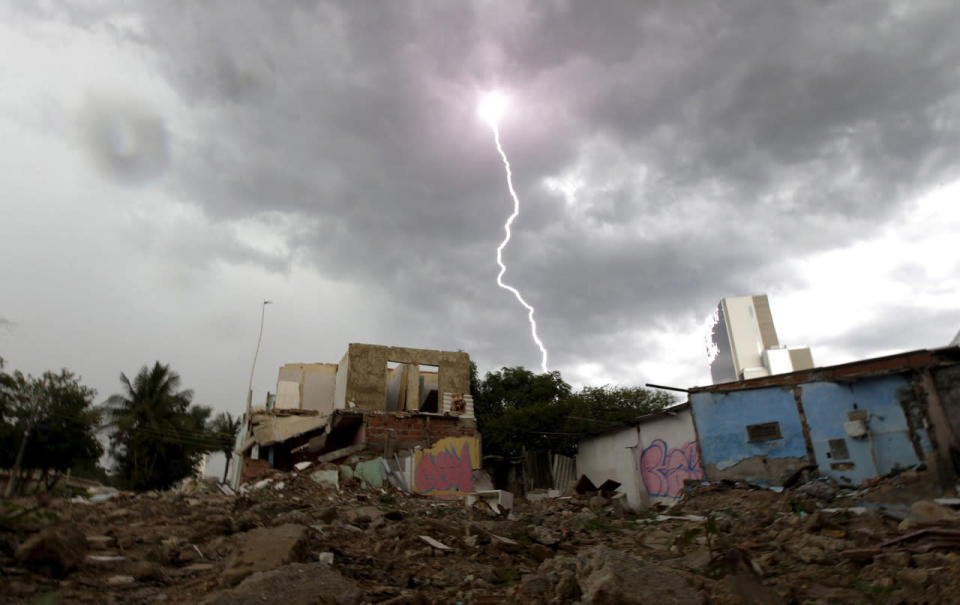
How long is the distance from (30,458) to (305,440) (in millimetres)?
14303

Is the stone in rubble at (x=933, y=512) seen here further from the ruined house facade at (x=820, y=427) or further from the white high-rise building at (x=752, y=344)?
the white high-rise building at (x=752, y=344)

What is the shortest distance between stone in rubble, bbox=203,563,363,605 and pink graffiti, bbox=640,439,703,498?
12.3m

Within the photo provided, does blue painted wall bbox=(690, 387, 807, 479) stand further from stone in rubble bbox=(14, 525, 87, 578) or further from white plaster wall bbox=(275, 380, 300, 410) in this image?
white plaster wall bbox=(275, 380, 300, 410)

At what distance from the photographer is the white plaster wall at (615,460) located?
1670cm

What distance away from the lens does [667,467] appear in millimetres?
15484

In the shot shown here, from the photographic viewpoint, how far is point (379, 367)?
67.5ft

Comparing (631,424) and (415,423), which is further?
(415,423)

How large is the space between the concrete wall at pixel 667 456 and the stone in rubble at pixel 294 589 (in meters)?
12.3

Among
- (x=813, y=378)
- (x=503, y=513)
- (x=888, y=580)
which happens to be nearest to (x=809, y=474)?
(x=813, y=378)

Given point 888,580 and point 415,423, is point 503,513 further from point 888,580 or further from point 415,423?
point 415,423

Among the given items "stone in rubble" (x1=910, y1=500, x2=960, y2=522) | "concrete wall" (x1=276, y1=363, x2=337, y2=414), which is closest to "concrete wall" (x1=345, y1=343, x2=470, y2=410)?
"concrete wall" (x1=276, y1=363, x2=337, y2=414)

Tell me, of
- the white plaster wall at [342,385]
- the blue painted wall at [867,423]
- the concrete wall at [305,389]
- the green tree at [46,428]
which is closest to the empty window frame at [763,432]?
the blue painted wall at [867,423]

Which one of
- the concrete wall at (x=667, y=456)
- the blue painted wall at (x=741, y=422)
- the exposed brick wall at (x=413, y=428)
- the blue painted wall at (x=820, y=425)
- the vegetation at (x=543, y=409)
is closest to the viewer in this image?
the blue painted wall at (x=820, y=425)

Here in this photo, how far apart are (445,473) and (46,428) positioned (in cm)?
1821
